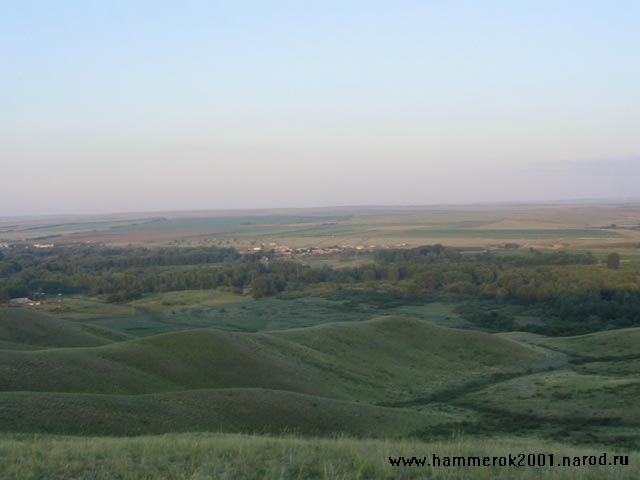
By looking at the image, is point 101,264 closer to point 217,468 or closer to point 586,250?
point 586,250

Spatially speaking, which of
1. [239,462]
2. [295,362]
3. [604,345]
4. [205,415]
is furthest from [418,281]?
[239,462]

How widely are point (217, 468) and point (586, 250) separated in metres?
121

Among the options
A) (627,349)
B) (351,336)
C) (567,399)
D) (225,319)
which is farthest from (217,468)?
(225,319)

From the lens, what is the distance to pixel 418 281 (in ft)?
330

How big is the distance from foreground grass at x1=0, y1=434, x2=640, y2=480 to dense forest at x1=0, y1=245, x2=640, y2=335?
6128 centimetres

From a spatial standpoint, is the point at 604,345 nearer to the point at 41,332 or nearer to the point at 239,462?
the point at 41,332

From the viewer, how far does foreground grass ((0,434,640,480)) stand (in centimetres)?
1121

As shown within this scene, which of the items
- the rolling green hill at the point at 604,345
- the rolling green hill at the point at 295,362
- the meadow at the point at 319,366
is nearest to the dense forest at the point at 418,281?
the meadow at the point at 319,366

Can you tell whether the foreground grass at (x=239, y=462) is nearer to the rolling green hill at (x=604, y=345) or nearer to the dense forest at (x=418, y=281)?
the rolling green hill at (x=604, y=345)

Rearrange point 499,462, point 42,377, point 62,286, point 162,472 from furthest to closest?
point 62,286 < point 42,377 < point 499,462 < point 162,472

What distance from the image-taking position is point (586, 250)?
388 ft

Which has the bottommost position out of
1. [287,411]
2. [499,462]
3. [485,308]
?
[485,308]

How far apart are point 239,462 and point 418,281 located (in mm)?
90742

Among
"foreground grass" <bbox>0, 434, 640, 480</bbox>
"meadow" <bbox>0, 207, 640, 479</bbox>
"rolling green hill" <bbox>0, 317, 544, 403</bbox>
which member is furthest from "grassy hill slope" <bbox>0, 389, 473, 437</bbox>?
"foreground grass" <bbox>0, 434, 640, 480</bbox>
